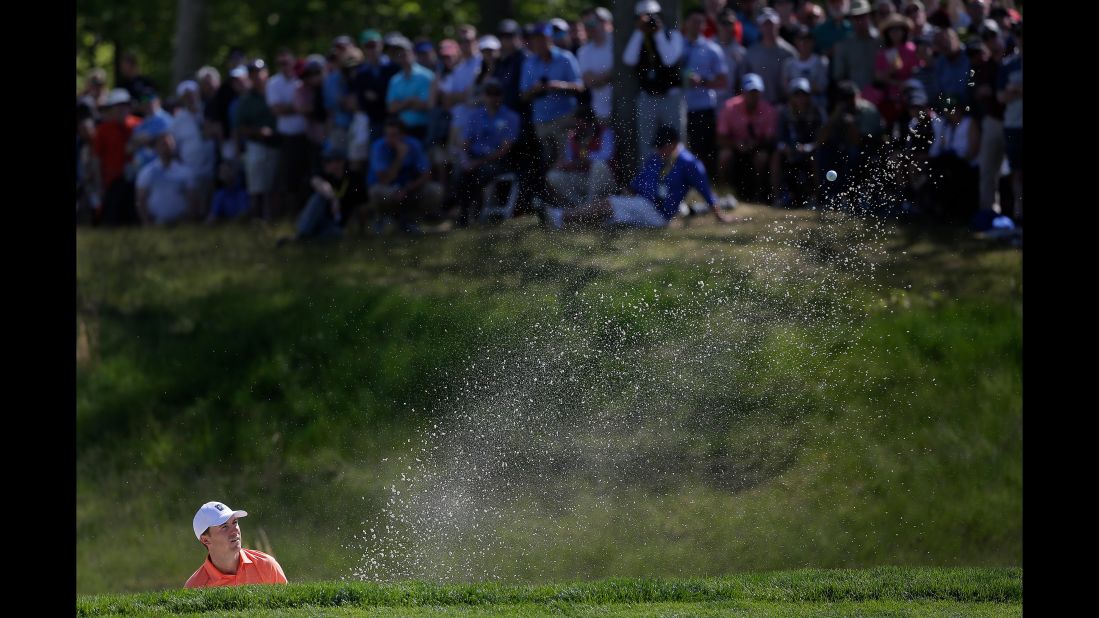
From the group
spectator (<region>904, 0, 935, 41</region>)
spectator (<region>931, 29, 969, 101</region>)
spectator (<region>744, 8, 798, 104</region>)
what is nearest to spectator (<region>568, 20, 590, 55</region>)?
spectator (<region>744, 8, 798, 104</region>)

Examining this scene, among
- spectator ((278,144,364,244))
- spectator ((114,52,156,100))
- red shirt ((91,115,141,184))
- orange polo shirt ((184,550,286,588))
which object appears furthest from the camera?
spectator ((114,52,156,100))

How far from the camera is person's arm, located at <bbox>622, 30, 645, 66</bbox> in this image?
11.8 meters

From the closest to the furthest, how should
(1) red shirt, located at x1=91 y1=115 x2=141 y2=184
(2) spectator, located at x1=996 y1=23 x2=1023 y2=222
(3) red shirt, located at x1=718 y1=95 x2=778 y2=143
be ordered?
(2) spectator, located at x1=996 y1=23 x2=1023 y2=222
(3) red shirt, located at x1=718 y1=95 x2=778 y2=143
(1) red shirt, located at x1=91 y1=115 x2=141 y2=184

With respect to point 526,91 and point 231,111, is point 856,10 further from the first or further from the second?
point 231,111

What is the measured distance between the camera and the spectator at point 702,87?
37.8 feet

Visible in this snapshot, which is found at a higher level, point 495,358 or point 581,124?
point 581,124

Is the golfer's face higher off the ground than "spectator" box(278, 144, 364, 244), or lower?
lower

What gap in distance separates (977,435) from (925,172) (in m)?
1.90

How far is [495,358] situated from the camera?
10.6 metres

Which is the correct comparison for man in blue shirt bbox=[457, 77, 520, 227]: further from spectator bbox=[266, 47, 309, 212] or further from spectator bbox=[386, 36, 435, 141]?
spectator bbox=[266, 47, 309, 212]

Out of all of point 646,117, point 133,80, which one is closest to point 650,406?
point 646,117

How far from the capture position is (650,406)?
33.6 feet

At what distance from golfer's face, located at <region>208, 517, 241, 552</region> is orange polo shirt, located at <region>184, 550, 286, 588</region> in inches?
3.3
